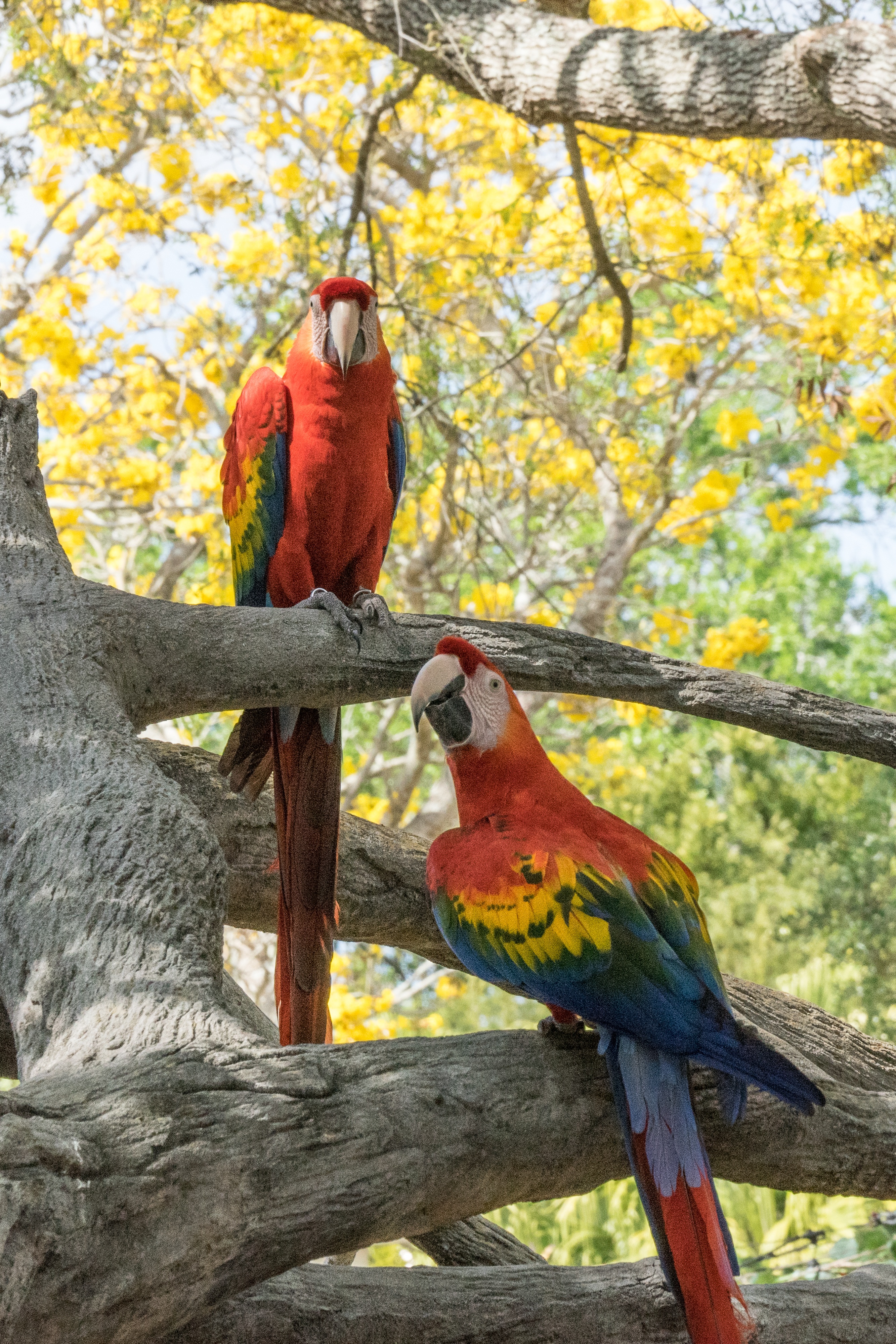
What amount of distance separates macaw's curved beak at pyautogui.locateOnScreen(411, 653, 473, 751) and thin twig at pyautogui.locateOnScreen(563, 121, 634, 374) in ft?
6.72

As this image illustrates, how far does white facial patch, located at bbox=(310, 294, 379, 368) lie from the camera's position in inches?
85.4

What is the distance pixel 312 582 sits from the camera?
229 centimetres

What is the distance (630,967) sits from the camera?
1252 mm

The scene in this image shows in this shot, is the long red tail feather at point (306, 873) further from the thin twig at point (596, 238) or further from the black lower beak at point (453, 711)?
the thin twig at point (596, 238)

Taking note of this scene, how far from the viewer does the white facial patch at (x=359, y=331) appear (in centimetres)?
217

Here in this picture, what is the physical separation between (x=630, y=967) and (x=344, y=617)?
871 mm

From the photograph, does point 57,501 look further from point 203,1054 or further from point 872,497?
point 872,497

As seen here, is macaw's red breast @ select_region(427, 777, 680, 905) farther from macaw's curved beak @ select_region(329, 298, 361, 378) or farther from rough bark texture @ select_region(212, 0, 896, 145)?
rough bark texture @ select_region(212, 0, 896, 145)

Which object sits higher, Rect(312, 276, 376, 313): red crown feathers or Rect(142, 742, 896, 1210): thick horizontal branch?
Rect(312, 276, 376, 313): red crown feathers

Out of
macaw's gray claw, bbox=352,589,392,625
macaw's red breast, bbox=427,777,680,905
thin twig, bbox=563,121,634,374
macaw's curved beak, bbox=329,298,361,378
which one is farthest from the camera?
thin twig, bbox=563,121,634,374

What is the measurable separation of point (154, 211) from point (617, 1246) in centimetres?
472

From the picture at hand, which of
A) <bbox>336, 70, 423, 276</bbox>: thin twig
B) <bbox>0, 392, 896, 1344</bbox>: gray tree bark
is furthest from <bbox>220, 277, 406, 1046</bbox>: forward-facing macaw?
<bbox>336, 70, 423, 276</bbox>: thin twig

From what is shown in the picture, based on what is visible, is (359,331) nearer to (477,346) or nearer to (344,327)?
(344,327)

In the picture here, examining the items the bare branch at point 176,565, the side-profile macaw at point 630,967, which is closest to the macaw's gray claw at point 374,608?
the side-profile macaw at point 630,967
